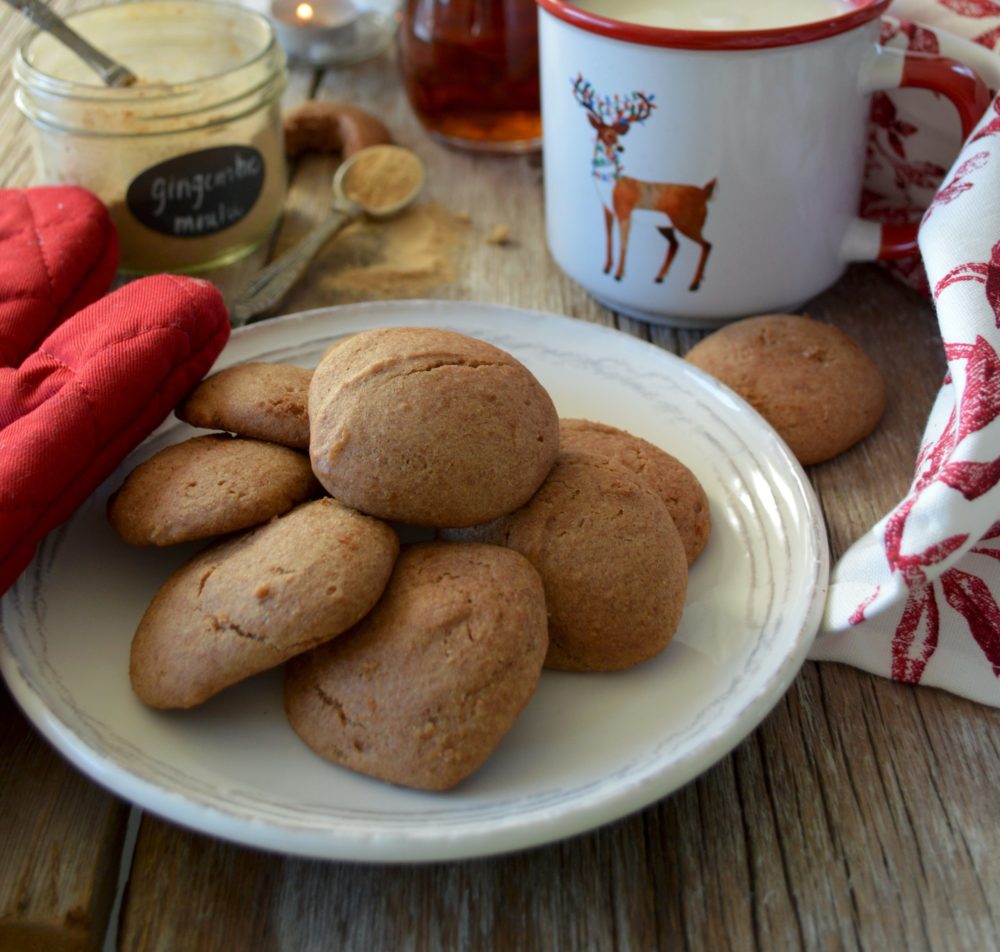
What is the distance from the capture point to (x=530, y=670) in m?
0.71

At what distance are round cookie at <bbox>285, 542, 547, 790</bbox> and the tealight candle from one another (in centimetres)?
136

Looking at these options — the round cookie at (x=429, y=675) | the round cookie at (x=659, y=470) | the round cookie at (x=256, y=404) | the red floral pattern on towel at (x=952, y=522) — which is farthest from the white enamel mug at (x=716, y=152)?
the round cookie at (x=429, y=675)

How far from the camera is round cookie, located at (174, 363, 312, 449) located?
2.79 ft

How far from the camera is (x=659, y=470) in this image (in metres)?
0.91

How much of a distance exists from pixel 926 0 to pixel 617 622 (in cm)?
85

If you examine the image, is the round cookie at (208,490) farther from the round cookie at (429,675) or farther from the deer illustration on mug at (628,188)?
the deer illustration on mug at (628,188)

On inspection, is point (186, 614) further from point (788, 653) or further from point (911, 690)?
point (911, 690)

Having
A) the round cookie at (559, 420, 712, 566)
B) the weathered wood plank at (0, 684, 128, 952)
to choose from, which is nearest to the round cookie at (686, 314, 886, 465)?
the round cookie at (559, 420, 712, 566)

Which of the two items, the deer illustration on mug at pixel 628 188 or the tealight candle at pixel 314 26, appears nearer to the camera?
the deer illustration on mug at pixel 628 188

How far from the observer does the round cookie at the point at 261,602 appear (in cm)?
70

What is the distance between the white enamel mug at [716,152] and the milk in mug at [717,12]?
0.15 feet

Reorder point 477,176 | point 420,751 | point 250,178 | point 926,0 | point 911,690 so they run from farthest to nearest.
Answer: point 477,176, point 250,178, point 926,0, point 911,690, point 420,751

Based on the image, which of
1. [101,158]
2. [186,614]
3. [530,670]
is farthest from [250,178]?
[530,670]

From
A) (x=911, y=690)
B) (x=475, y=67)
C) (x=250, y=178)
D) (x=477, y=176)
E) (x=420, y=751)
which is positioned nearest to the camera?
(x=420, y=751)
